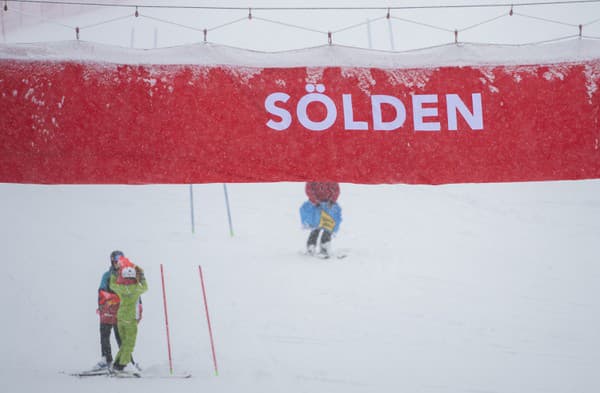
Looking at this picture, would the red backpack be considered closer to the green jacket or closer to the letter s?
the green jacket

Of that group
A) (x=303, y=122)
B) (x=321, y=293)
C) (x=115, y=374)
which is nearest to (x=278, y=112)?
(x=303, y=122)

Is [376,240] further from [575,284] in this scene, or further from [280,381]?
[280,381]

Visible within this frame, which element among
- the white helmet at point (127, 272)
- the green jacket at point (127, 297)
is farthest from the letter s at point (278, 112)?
the green jacket at point (127, 297)

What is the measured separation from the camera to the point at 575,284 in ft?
41.6

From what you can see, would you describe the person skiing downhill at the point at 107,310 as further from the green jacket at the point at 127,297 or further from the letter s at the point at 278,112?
the letter s at the point at 278,112

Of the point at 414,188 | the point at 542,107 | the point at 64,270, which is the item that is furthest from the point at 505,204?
the point at 542,107

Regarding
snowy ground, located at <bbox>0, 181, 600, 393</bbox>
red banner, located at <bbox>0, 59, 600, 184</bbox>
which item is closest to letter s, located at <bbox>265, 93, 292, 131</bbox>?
red banner, located at <bbox>0, 59, 600, 184</bbox>

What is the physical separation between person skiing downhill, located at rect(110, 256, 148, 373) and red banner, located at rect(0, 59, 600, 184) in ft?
8.55

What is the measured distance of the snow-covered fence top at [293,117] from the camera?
6441mm

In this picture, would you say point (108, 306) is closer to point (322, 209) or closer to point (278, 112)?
point (278, 112)

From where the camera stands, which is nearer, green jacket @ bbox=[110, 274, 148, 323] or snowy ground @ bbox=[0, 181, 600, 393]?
green jacket @ bbox=[110, 274, 148, 323]

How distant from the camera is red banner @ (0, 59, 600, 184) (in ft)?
21.1

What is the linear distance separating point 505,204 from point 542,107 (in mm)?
13047

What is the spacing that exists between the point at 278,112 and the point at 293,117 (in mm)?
149
